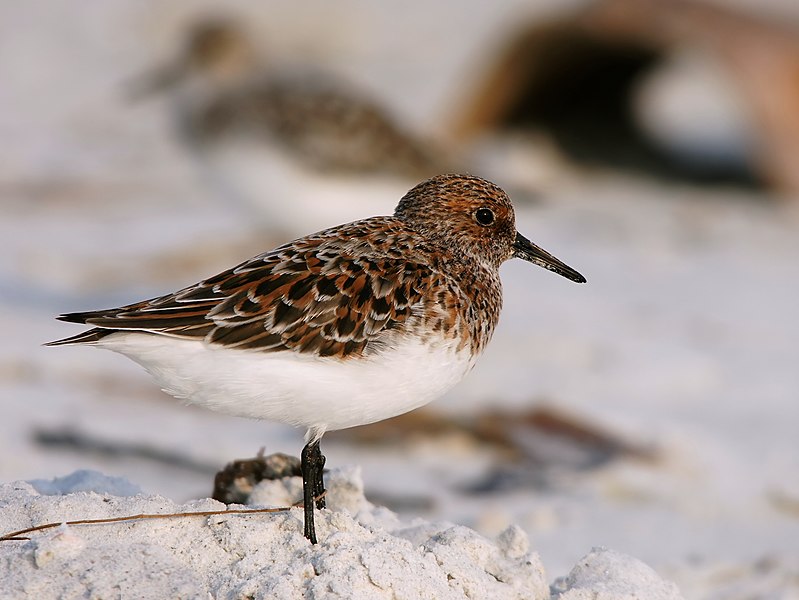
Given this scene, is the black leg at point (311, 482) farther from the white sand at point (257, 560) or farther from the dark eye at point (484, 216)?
the dark eye at point (484, 216)

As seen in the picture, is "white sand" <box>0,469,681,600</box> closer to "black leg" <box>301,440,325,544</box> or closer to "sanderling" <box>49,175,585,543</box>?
"black leg" <box>301,440,325,544</box>

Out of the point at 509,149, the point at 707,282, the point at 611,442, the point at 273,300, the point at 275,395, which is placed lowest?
the point at 275,395

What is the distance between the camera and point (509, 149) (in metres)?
13.5

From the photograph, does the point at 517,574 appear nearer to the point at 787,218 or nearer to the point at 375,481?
the point at 375,481

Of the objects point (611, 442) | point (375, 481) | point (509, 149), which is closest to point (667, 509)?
point (611, 442)

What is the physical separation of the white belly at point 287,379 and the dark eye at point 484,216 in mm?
872

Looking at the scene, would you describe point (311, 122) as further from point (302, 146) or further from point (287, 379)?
point (287, 379)

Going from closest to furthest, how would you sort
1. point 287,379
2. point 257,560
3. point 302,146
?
point 257,560
point 287,379
point 302,146

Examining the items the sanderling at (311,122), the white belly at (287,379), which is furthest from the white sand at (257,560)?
the sanderling at (311,122)

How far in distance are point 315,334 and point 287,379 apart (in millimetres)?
173

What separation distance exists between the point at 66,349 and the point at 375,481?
2.21m

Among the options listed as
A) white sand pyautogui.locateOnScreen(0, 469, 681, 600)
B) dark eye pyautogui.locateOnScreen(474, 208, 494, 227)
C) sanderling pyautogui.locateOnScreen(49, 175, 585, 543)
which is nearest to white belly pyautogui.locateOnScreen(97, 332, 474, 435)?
sanderling pyautogui.locateOnScreen(49, 175, 585, 543)

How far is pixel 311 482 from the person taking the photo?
3.90 meters

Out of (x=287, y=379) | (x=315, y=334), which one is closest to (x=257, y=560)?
(x=287, y=379)
